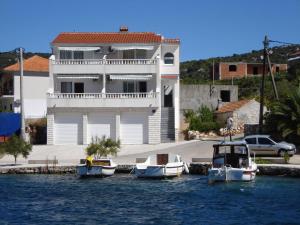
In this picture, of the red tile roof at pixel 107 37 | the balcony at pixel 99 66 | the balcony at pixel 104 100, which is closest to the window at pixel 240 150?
the balcony at pixel 104 100

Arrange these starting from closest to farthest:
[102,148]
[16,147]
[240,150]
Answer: [240,150], [102,148], [16,147]

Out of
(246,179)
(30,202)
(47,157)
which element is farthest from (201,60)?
(30,202)

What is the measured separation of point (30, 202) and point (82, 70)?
3010 cm

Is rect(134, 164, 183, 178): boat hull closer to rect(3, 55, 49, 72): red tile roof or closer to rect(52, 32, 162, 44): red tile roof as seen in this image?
rect(52, 32, 162, 44): red tile roof

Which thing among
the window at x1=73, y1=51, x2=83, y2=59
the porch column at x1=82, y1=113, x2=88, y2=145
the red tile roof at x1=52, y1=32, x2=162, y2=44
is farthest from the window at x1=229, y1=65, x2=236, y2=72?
the porch column at x1=82, y1=113, x2=88, y2=145

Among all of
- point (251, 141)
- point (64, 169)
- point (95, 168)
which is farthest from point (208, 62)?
point (95, 168)

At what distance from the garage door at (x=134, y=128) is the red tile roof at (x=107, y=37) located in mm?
7476

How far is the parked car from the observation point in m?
48.1

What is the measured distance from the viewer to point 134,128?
60062mm

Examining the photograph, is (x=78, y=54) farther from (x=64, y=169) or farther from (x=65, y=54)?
(x=64, y=169)

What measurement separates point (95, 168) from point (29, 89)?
31.4 metres

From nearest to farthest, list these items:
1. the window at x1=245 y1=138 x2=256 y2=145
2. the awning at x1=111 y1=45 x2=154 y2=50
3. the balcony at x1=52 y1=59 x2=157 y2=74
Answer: the window at x1=245 y1=138 x2=256 y2=145
the balcony at x1=52 y1=59 x2=157 y2=74
the awning at x1=111 y1=45 x2=154 y2=50

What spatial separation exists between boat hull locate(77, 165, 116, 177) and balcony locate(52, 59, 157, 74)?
18.4 meters

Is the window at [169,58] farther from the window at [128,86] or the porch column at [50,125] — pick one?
the porch column at [50,125]
